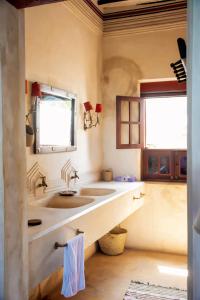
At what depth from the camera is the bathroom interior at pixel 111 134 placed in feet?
8.86

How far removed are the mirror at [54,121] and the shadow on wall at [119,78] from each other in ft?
3.25

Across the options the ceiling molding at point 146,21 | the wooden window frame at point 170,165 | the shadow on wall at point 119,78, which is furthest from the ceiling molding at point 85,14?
the wooden window frame at point 170,165

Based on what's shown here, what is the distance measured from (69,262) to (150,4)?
3403 mm

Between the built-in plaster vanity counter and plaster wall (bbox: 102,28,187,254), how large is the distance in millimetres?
1087

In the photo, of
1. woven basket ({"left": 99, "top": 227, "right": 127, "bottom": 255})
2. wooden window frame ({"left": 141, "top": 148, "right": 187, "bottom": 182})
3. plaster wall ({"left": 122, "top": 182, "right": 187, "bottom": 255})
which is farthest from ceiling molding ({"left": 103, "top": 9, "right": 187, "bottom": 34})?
woven basket ({"left": 99, "top": 227, "right": 127, "bottom": 255})

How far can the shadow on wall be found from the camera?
407 centimetres

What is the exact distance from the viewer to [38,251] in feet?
5.49

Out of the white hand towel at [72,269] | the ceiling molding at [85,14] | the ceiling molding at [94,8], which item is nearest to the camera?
the white hand towel at [72,269]

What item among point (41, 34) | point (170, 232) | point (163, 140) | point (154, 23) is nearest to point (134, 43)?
point (154, 23)

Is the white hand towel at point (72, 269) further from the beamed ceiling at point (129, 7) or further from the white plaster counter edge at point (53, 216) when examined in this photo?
the beamed ceiling at point (129, 7)

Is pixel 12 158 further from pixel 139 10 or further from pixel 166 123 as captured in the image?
pixel 139 10

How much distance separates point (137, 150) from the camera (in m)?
4.14

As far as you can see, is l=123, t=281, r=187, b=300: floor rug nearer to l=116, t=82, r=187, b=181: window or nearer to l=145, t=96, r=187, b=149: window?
l=116, t=82, r=187, b=181: window

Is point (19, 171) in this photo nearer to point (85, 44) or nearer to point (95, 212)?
point (95, 212)
